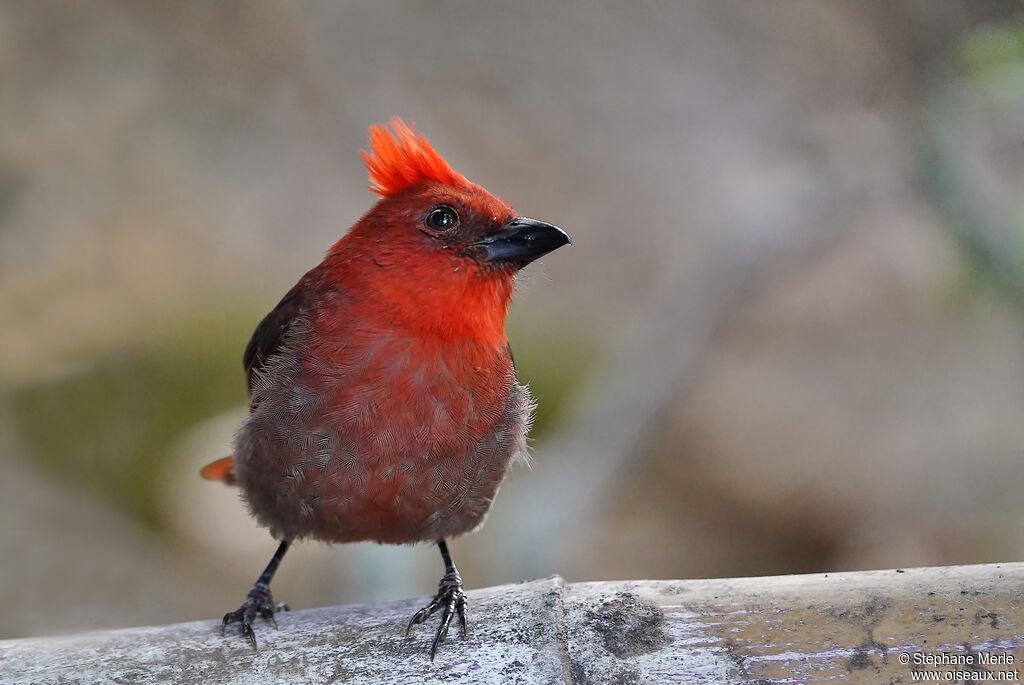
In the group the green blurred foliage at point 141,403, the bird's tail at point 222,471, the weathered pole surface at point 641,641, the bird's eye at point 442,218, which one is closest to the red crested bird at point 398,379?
the bird's eye at point 442,218

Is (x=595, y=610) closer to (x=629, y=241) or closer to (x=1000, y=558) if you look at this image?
(x=1000, y=558)

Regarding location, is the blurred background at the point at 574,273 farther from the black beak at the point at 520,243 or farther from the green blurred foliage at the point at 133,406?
the black beak at the point at 520,243

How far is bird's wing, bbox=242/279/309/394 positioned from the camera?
121 inches

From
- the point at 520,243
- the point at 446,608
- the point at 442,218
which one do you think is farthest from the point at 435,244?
the point at 446,608

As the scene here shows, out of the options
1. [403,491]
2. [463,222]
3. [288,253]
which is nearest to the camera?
[403,491]

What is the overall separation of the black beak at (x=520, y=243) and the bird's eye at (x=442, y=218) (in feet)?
0.27

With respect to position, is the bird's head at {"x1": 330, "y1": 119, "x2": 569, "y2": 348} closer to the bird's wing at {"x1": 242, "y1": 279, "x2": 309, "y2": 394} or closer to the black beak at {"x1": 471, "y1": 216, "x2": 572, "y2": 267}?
the black beak at {"x1": 471, "y1": 216, "x2": 572, "y2": 267}

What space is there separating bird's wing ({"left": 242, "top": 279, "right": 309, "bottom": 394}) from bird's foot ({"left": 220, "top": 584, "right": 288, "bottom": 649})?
0.60 meters

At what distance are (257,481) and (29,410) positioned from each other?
12.0 ft

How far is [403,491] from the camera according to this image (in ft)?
9.11

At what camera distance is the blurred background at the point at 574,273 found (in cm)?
541

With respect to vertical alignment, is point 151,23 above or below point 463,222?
above

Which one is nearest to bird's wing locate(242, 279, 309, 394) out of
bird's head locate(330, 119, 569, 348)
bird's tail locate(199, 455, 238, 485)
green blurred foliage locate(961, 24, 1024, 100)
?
bird's head locate(330, 119, 569, 348)

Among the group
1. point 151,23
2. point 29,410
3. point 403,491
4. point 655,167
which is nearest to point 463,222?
point 403,491
